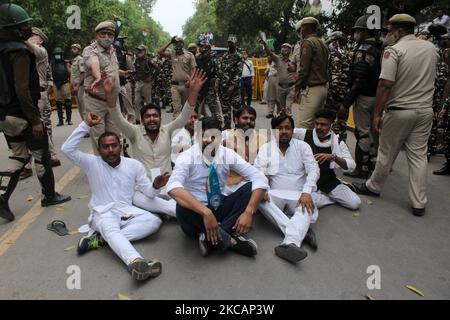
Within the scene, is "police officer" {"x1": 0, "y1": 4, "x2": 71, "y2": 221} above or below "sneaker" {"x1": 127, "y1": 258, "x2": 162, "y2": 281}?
above

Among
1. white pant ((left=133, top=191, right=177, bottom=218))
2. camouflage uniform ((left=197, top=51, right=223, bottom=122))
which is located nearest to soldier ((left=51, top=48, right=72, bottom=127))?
camouflage uniform ((left=197, top=51, right=223, bottom=122))

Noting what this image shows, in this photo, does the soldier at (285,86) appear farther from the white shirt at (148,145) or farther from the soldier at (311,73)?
the white shirt at (148,145)

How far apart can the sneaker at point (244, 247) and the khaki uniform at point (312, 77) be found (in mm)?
2578

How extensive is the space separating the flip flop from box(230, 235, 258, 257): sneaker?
5.62 ft

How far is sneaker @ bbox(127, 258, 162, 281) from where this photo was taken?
9.66 feet

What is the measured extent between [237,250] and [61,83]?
8.72 meters

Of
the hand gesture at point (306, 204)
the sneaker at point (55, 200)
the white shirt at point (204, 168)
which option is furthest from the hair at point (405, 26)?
the sneaker at point (55, 200)

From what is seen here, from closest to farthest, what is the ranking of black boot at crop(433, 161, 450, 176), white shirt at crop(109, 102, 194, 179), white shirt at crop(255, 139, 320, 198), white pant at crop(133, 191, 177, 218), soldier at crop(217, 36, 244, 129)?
1. white pant at crop(133, 191, 177, 218)
2. white shirt at crop(255, 139, 320, 198)
3. white shirt at crop(109, 102, 194, 179)
4. black boot at crop(433, 161, 450, 176)
5. soldier at crop(217, 36, 244, 129)

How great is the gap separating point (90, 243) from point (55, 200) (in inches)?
59.0

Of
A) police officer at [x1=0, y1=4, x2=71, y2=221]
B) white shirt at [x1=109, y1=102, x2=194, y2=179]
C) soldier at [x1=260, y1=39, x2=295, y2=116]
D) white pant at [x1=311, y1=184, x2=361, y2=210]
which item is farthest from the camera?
soldier at [x1=260, y1=39, x2=295, y2=116]

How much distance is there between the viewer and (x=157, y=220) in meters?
3.78

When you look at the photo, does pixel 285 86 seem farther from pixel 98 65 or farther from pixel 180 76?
pixel 98 65

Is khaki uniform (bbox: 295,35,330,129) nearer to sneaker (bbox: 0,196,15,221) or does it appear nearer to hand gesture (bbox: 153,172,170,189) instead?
hand gesture (bbox: 153,172,170,189)

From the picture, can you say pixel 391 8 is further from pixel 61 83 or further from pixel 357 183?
pixel 61 83
